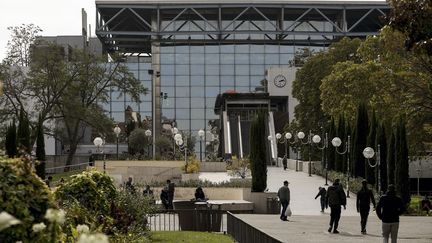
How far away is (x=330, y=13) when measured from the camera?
87.5m

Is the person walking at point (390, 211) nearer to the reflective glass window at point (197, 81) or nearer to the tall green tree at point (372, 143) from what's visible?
the tall green tree at point (372, 143)

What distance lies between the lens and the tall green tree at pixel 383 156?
119 ft

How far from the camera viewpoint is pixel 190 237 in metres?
20.7

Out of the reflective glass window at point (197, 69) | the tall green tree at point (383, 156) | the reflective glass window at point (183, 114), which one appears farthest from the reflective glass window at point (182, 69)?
the tall green tree at point (383, 156)

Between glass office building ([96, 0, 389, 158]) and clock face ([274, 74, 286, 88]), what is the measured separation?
5.65 metres

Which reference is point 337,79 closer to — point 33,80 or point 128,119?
point 33,80

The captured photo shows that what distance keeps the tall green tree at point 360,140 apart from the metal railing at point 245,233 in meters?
21.1

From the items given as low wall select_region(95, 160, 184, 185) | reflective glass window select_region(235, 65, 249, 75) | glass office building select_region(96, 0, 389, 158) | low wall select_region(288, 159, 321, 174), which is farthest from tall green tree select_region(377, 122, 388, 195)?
reflective glass window select_region(235, 65, 249, 75)

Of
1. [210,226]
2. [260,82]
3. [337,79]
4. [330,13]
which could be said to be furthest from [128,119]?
[210,226]

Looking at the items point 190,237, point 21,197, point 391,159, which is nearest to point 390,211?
point 190,237

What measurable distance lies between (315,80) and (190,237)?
42.6 meters

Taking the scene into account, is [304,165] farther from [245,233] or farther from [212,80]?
[245,233]

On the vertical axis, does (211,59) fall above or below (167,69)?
above

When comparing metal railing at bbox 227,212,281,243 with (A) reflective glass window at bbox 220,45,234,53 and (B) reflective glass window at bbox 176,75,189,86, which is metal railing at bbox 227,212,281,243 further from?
(A) reflective glass window at bbox 220,45,234,53
